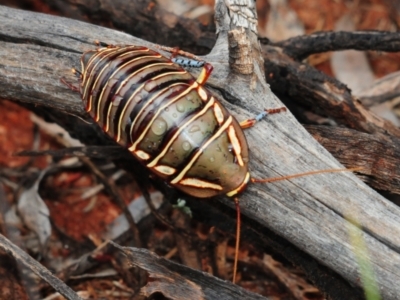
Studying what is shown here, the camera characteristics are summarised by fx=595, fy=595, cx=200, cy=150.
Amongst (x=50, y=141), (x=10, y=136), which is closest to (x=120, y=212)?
(x=50, y=141)

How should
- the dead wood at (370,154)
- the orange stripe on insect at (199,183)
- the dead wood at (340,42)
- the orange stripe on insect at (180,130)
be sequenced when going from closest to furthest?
the orange stripe on insect at (180,130)
the orange stripe on insect at (199,183)
the dead wood at (370,154)
the dead wood at (340,42)

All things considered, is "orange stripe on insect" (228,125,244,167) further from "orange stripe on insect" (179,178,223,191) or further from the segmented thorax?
"orange stripe on insect" (179,178,223,191)

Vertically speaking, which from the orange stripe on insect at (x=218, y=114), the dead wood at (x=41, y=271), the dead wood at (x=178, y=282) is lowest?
the dead wood at (x=41, y=271)

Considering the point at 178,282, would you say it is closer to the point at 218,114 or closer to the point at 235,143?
the point at 235,143

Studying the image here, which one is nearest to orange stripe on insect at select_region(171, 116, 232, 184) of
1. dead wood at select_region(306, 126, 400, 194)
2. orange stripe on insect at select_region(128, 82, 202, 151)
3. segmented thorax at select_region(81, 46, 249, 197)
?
segmented thorax at select_region(81, 46, 249, 197)

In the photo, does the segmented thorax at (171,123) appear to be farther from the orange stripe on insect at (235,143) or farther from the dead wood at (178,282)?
the dead wood at (178,282)

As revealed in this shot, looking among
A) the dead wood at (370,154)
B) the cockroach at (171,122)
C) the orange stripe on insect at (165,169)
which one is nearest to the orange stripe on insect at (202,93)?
the cockroach at (171,122)

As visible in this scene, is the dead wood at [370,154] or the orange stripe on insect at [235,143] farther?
the dead wood at [370,154]
